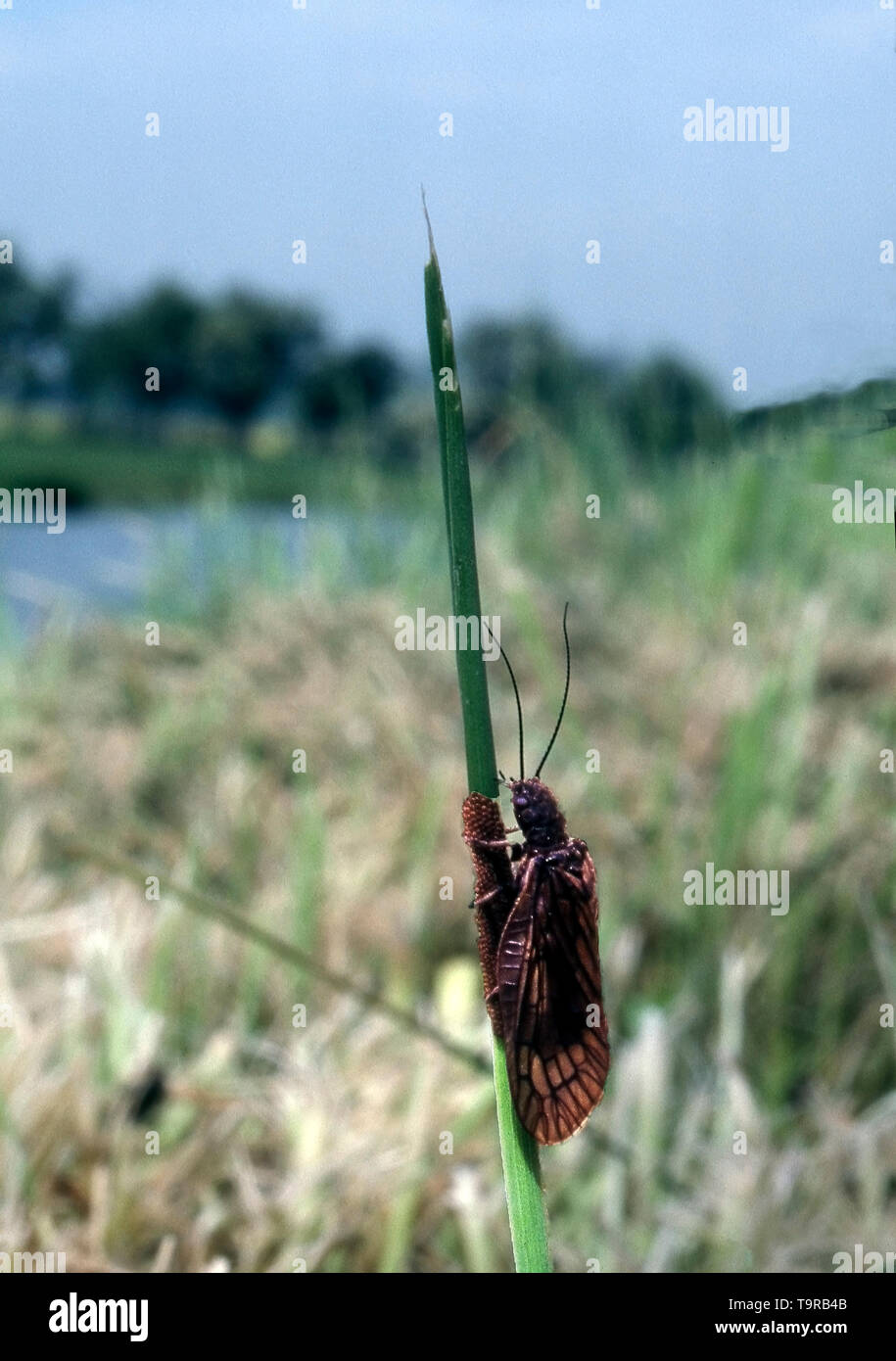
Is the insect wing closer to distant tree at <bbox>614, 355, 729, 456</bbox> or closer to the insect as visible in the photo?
the insect

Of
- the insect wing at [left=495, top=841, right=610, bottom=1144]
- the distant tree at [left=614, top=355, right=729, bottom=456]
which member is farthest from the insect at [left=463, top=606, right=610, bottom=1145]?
the distant tree at [left=614, top=355, right=729, bottom=456]

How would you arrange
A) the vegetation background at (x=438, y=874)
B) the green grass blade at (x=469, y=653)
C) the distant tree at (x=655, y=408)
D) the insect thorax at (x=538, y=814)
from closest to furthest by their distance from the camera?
the green grass blade at (x=469, y=653), the insect thorax at (x=538, y=814), the vegetation background at (x=438, y=874), the distant tree at (x=655, y=408)

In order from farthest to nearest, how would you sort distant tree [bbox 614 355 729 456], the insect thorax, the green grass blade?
distant tree [bbox 614 355 729 456] → the insect thorax → the green grass blade

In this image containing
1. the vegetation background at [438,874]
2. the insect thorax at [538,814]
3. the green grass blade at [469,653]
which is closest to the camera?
the green grass blade at [469,653]

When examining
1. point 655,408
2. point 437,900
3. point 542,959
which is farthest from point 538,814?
point 655,408

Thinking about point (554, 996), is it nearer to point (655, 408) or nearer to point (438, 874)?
point (438, 874)

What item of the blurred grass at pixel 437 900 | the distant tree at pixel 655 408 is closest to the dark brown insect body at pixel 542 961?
the blurred grass at pixel 437 900

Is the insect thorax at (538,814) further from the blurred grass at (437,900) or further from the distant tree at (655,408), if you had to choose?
the distant tree at (655,408)
